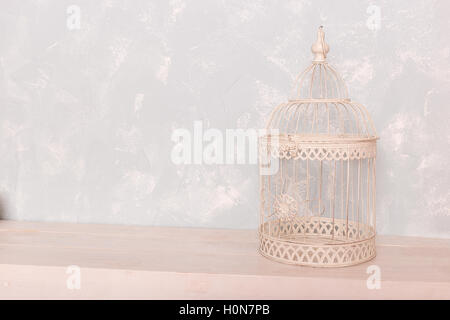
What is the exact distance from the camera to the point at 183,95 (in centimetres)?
156

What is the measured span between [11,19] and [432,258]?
1543mm

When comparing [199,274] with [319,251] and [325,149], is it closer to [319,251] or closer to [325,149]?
[319,251]

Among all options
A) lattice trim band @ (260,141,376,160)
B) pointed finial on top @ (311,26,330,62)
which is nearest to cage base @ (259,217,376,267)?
lattice trim band @ (260,141,376,160)

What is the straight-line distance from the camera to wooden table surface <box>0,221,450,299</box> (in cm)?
108

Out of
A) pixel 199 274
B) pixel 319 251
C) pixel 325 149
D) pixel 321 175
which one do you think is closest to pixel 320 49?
pixel 325 149

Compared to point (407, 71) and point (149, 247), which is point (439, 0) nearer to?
point (407, 71)

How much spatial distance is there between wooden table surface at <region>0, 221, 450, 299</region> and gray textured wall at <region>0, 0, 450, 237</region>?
0.25 m

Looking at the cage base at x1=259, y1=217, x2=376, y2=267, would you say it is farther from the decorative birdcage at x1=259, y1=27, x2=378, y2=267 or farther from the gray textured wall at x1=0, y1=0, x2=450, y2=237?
the gray textured wall at x1=0, y1=0, x2=450, y2=237

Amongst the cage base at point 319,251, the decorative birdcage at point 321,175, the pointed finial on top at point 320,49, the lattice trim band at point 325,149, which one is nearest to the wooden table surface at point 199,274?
the cage base at point 319,251

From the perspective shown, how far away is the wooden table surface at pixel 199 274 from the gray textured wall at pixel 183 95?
0.25 meters

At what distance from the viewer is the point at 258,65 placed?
151 centimetres

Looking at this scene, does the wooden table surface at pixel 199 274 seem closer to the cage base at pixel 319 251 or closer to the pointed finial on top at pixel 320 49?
the cage base at pixel 319 251

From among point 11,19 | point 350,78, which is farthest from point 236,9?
point 11,19

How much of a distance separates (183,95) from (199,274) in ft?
2.18
